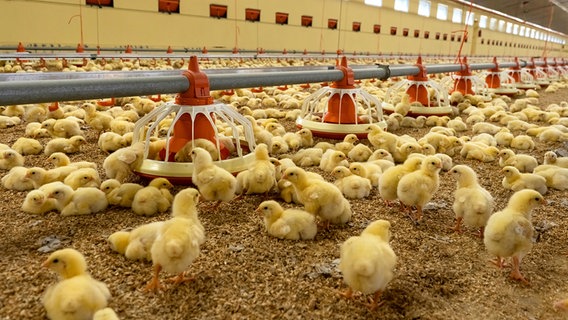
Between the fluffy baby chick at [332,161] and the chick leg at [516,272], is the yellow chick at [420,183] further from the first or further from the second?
the fluffy baby chick at [332,161]

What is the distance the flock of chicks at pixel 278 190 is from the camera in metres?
1.46

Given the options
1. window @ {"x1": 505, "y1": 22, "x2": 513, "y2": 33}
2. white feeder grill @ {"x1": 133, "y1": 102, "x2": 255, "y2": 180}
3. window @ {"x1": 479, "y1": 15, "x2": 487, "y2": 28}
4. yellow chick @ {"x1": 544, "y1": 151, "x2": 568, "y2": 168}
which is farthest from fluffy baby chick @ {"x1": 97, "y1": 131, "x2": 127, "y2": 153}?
window @ {"x1": 505, "y1": 22, "x2": 513, "y2": 33}

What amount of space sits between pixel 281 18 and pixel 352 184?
1081cm

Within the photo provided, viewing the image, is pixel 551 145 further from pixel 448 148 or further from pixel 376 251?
pixel 376 251

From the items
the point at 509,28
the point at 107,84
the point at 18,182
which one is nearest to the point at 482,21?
the point at 509,28

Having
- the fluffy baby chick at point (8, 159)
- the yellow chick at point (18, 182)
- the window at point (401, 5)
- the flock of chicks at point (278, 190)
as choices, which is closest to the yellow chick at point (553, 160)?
the flock of chicks at point (278, 190)

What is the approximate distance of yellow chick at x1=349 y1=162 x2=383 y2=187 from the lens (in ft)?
8.97

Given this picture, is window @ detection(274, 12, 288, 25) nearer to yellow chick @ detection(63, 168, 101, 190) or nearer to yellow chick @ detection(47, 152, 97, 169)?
yellow chick @ detection(47, 152, 97, 169)

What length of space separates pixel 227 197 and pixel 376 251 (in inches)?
40.7

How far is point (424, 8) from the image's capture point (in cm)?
2041

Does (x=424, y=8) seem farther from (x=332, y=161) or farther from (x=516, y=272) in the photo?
(x=516, y=272)

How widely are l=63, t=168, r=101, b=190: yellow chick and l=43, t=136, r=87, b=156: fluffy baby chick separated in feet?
3.00

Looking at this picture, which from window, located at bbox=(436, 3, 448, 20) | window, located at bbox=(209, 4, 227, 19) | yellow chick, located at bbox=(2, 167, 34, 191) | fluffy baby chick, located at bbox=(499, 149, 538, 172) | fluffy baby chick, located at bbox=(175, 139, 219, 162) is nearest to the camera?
yellow chick, located at bbox=(2, 167, 34, 191)

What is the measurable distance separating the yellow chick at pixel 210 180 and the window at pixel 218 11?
9.01 metres
